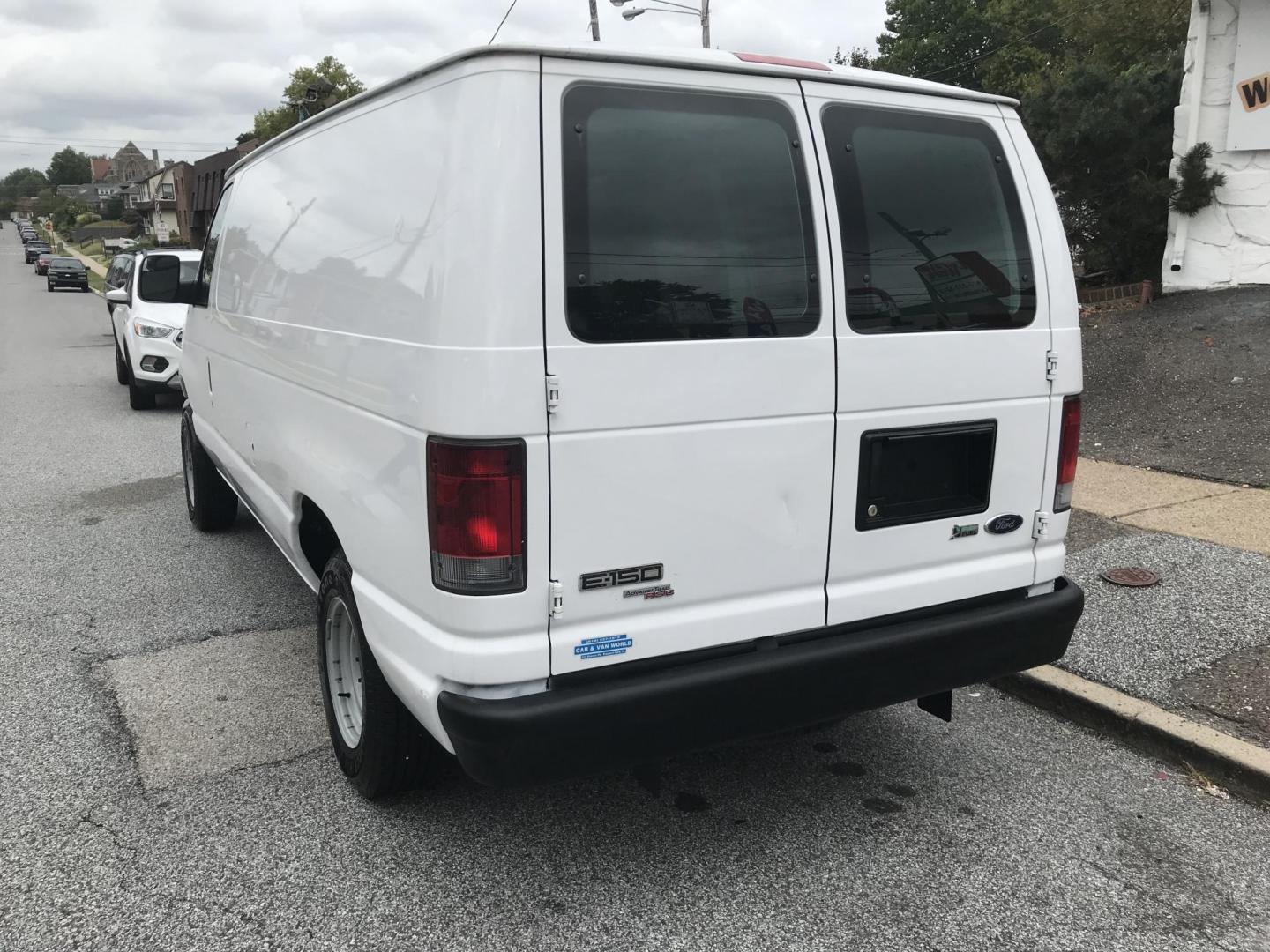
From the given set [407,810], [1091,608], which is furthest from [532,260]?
[1091,608]

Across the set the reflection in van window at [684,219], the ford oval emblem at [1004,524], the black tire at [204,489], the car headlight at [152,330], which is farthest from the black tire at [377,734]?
the car headlight at [152,330]

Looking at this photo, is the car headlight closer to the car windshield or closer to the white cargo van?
the car windshield

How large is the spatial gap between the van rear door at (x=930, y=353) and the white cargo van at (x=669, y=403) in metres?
0.01

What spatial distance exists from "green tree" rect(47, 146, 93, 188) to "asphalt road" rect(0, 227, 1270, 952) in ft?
696

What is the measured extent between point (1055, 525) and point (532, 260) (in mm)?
1998

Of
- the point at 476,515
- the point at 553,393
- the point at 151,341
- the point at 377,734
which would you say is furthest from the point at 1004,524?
the point at 151,341

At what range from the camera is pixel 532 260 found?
2.47m

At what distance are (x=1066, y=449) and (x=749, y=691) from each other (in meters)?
1.41

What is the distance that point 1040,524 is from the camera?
10.8ft

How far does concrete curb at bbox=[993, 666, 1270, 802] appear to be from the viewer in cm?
348

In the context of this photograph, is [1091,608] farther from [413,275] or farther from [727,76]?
[413,275]

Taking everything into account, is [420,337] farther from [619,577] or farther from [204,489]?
[204,489]

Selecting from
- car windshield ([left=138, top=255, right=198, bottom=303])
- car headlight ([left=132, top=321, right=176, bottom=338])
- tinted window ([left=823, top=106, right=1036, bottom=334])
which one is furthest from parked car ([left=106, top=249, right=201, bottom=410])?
tinted window ([left=823, top=106, right=1036, bottom=334])

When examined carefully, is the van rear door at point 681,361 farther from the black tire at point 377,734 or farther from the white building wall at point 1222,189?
the white building wall at point 1222,189
